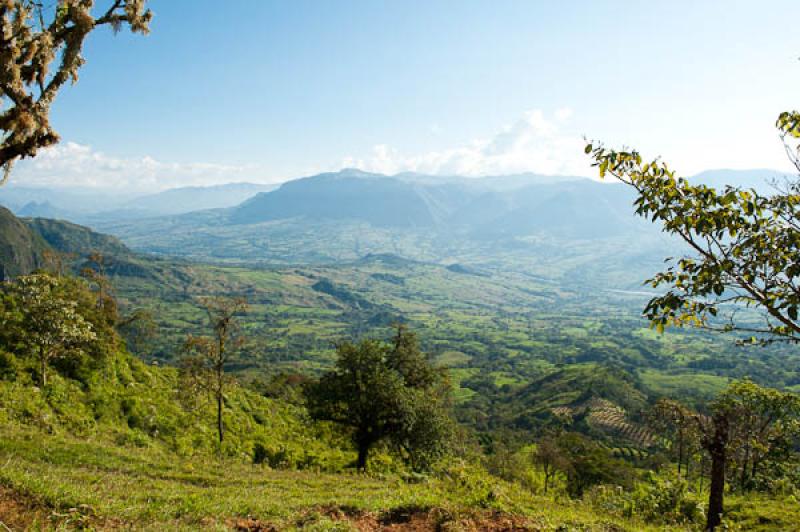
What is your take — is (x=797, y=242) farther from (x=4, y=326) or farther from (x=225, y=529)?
(x=4, y=326)

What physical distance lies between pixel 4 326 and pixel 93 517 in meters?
19.3

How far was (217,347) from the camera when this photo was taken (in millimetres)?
24016

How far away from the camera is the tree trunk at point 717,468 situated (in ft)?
48.6

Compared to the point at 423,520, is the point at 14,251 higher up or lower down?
higher up

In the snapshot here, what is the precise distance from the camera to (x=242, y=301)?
2442 cm

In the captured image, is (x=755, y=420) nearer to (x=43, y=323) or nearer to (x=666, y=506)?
(x=666, y=506)

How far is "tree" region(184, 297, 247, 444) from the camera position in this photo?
2356 cm

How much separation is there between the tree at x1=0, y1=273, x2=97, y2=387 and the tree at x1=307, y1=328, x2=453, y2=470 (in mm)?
13952

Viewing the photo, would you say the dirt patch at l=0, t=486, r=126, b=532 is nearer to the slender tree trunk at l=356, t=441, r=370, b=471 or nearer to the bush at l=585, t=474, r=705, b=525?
the bush at l=585, t=474, r=705, b=525

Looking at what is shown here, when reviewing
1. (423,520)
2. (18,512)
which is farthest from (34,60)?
(423,520)

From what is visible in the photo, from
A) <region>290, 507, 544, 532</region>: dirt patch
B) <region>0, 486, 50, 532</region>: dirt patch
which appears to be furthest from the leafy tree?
<region>0, 486, 50, 532</region>: dirt patch

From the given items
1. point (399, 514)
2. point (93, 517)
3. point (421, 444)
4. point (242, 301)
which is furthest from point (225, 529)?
point (421, 444)

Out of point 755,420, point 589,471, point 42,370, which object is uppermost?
point 42,370

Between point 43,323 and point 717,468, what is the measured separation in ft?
93.6
